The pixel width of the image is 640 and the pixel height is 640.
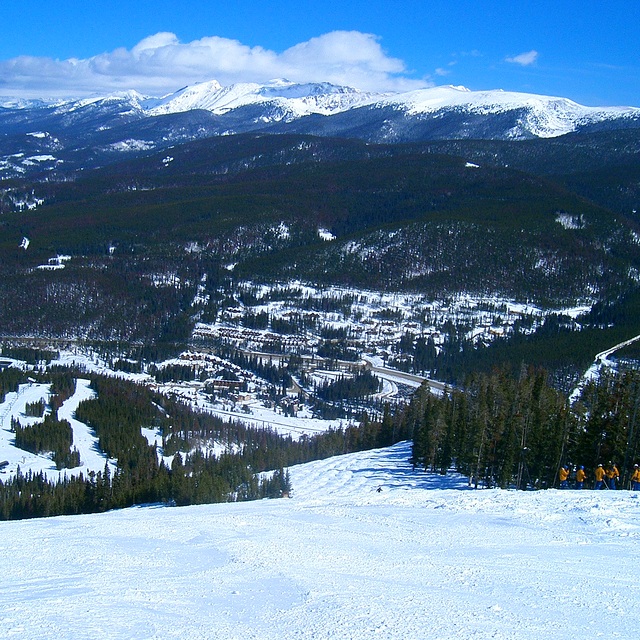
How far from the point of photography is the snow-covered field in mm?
13773

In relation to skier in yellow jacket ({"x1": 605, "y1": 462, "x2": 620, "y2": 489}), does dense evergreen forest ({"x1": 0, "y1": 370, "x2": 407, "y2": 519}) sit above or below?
below

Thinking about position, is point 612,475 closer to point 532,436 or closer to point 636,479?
point 636,479

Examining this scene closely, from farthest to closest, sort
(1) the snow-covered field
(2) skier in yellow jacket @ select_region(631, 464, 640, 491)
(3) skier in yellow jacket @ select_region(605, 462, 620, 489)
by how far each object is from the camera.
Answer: (3) skier in yellow jacket @ select_region(605, 462, 620, 489), (2) skier in yellow jacket @ select_region(631, 464, 640, 491), (1) the snow-covered field

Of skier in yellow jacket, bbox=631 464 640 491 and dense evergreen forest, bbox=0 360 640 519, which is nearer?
skier in yellow jacket, bbox=631 464 640 491

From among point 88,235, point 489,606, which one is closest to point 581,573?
point 489,606

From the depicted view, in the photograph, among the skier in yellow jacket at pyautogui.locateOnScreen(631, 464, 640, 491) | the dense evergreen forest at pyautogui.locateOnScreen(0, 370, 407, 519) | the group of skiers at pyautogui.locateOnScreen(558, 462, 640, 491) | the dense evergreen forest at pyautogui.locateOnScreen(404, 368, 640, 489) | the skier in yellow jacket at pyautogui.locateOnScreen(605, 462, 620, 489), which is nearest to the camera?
the skier in yellow jacket at pyautogui.locateOnScreen(631, 464, 640, 491)

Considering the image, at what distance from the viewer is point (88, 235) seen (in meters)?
198

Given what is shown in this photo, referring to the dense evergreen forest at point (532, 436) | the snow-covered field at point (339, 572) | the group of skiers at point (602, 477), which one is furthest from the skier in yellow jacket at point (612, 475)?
the snow-covered field at point (339, 572)

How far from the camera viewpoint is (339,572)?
17875mm

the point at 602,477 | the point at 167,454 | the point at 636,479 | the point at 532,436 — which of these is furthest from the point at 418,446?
the point at 167,454

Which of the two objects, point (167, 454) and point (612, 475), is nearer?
point (612, 475)

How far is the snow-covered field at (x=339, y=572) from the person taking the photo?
1377cm

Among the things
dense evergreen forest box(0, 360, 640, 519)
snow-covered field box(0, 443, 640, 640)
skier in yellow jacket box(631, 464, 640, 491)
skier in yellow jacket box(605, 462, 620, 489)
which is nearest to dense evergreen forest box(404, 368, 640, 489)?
dense evergreen forest box(0, 360, 640, 519)

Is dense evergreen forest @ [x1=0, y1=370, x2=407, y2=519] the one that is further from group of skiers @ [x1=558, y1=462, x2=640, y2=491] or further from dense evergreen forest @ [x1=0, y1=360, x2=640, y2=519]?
group of skiers @ [x1=558, y1=462, x2=640, y2=491]
